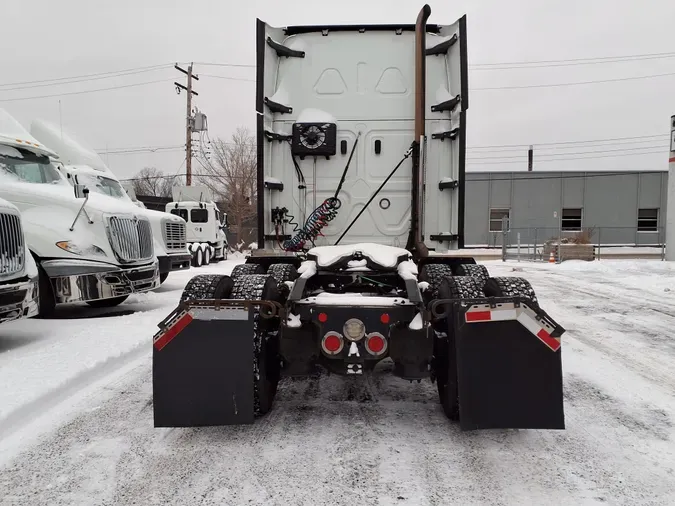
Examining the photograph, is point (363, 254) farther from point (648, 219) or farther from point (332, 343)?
point (648, 219)

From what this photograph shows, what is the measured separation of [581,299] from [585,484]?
8.25 m

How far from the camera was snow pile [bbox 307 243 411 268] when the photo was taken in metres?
3.69

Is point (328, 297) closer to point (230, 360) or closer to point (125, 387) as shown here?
point (230, 360)

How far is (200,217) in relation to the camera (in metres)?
21.6


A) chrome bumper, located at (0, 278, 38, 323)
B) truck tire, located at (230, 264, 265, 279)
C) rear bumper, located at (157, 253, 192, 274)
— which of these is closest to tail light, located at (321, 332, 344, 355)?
truck tire, located at (230, 264, 265, 279)

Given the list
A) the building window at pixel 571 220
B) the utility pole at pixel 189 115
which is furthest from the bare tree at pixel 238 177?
the building window at pixel 571 220

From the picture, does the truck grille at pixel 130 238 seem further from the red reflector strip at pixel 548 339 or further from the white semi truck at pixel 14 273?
the red reflector strip at pixel 548 339

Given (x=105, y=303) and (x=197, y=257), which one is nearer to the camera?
(x=105, y=303)

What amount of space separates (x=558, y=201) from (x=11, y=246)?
30.0 m

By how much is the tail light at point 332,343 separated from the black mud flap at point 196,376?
55 centimetres

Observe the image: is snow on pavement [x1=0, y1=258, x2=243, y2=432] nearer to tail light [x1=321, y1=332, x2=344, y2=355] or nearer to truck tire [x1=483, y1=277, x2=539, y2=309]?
tail light [x1=321, y1=332, x2=344, y2=355]

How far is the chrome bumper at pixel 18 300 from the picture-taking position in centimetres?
508

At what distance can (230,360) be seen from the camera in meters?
3.05

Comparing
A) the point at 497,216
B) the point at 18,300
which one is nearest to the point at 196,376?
the point at 18,300
